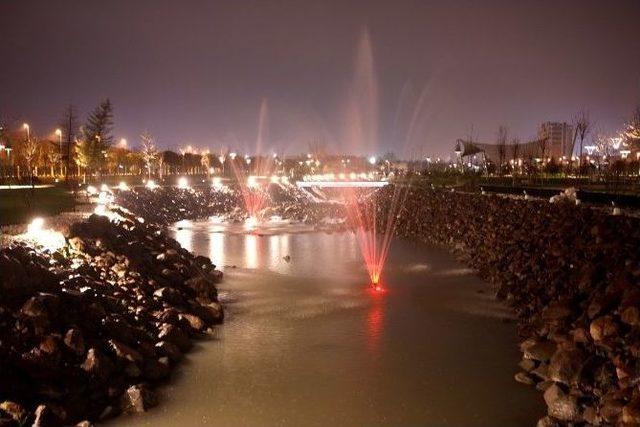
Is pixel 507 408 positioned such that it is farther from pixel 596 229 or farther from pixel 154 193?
pixel 154 193

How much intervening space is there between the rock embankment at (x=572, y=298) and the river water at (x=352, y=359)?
2.38 feet

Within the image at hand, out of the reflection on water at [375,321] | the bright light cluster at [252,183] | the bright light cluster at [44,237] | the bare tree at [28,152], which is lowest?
the reflection on water at [375,321]

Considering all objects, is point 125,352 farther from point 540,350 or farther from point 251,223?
point 251,223

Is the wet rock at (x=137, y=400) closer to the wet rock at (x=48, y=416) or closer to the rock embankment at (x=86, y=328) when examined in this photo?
the rock embankment at (x=86, y=328)

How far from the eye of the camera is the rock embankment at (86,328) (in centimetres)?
1235

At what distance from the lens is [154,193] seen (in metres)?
67.6

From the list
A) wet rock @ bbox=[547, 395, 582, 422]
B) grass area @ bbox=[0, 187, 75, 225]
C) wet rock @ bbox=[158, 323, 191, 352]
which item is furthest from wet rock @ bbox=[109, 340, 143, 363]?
grass area @ bbox=[0, 187, 75, 225]

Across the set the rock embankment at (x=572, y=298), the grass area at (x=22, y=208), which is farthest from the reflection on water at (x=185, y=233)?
the rock embankment at (x=572, y=298)

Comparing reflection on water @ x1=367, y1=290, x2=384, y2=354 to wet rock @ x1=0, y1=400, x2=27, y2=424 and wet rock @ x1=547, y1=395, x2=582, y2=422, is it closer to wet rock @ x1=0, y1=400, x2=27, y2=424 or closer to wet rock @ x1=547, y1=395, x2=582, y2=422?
wet rock @ x1=547, y1=395, x2=582, y2=422

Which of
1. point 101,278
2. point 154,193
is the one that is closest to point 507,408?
point 101,278

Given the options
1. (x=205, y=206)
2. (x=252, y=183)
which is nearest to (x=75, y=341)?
(x=205, y=206)

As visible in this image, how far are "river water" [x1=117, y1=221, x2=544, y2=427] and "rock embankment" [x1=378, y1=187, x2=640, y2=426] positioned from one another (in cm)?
73

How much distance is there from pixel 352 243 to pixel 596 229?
79.3ft

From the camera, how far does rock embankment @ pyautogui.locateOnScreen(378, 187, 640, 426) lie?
40.2 feet
